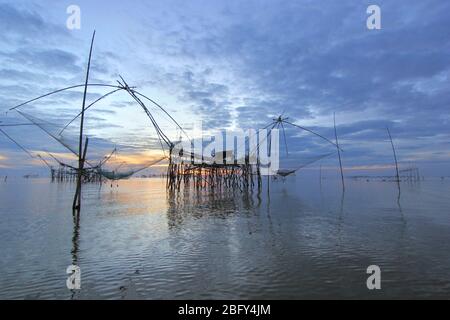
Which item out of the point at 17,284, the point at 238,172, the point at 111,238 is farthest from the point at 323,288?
the point at 238,172

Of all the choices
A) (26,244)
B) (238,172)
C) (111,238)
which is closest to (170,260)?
(111,238)

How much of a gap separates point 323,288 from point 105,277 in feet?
16.8

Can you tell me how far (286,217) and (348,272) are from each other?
10.4 m

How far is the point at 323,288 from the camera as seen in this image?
22.3ft

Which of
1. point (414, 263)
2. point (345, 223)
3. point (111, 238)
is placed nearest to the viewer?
point (414, 263)

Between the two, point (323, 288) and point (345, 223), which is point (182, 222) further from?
point (323, 288)

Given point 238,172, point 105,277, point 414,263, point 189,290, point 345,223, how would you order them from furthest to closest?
1. point 238,172
2. point 345,223
3. point 414,263
4. point 105,277
5. point 189,290

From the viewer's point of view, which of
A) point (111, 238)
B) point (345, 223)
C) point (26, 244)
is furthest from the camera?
point (345, 223)

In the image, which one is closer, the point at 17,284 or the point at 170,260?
the point at 17,284

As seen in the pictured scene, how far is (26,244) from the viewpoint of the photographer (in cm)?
1117

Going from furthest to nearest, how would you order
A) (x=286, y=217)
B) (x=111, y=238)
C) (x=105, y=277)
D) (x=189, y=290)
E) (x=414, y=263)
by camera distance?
(x=286, y=217), (x=111, y=238), (x=414, y=263), (x=105, y=277), (x=189, y=290)

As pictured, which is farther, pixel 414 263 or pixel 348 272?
pixel 414 263

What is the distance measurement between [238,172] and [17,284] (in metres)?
48.5
